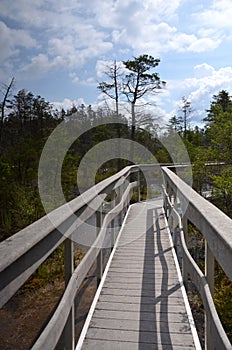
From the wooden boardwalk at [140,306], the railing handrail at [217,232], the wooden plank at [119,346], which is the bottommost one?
the wooden plank at [119,346]

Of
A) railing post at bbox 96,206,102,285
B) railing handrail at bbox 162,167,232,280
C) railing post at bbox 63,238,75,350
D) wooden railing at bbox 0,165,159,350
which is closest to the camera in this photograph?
wooden railing at bbox 0,165,159,350

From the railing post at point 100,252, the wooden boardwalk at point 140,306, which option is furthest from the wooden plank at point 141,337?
the railing post at point 100,252

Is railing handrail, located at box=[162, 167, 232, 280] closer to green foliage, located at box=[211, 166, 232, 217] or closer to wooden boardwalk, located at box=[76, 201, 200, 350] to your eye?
wooden boardwalk, located at box=[76, 201, 200, 350]

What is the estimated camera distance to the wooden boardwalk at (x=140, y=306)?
5.76 feet

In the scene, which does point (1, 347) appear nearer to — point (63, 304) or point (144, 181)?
point (63, 304)

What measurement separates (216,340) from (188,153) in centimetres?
1353

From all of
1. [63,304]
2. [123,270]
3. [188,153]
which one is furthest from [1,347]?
[188,153]

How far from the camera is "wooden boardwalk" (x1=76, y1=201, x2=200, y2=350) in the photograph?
5.76ft

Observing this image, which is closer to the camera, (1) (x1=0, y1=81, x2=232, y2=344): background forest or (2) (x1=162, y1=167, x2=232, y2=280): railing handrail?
(2) (x1=162, y1=167, x2=232, y2=280): railing handrail

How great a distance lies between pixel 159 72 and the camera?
15.3 meters

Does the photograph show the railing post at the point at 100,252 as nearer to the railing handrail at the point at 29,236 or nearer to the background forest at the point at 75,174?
the railing handrail at the point at 29,236

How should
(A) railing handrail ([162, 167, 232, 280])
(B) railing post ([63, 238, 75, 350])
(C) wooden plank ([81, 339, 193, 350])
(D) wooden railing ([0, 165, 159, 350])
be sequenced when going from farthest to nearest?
(C) wooden plank ([81, 339, 193, 350]) < (B) railing post ([63, 238, 75, 350]) < (A) railing handrail ([162, 167, 232, 280]) < (D) wooden railing ([0, 165, 159, 350])

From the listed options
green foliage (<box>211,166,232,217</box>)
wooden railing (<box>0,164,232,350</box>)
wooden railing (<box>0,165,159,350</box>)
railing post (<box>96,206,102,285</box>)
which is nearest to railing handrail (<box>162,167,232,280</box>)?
wooden railing (<box>0,164,232,350</box>)

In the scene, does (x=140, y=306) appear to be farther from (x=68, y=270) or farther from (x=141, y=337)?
(x=68, y=270)
